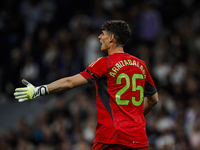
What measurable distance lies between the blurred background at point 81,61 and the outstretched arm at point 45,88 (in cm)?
438

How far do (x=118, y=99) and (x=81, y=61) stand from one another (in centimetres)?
653

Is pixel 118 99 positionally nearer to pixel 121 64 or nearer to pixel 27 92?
pixel 121 64

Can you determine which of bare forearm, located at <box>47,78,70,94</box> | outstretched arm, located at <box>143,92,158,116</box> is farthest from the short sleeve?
outstretched arm, located at <box>143,92,158,116</box>

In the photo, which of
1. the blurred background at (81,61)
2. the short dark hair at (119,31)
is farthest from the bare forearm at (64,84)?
the blurred background at (81,61)

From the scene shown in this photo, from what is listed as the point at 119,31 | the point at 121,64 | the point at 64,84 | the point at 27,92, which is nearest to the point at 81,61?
the point at 119,31

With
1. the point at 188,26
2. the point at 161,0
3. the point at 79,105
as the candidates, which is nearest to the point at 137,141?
the point at 79,105

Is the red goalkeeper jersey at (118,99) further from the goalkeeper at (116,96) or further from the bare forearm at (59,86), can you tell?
the bare forearm at (59,86)

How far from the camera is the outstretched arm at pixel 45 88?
3.87 meters

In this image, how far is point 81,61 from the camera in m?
10.6

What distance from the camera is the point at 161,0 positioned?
12.0 metres

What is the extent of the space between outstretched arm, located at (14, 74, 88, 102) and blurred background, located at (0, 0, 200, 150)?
14.4 ft

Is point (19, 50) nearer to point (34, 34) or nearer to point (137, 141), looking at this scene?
point (34, 34)

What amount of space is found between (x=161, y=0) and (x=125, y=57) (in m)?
Answer: 8.25

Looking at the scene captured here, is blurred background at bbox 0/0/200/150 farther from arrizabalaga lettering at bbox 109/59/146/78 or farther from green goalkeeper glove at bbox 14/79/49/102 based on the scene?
green goalkeeper glove at bbox 14/79/49/102
